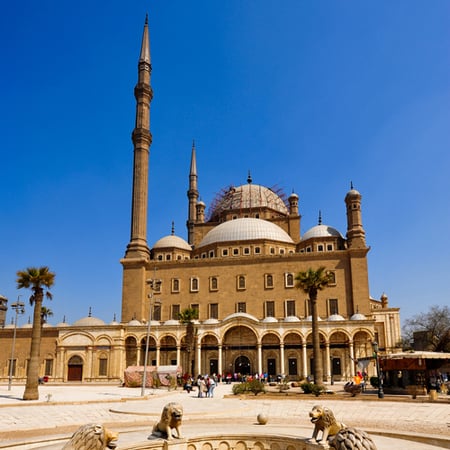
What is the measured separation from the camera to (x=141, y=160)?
161ft

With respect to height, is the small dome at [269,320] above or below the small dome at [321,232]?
below

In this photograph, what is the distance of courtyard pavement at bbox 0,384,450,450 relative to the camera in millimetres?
10266

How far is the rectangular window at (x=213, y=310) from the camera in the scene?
4569 centimetres

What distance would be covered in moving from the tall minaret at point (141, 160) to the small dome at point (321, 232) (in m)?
17.1

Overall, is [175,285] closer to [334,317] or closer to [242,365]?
[242,365]

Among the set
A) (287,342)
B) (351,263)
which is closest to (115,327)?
(287,342)

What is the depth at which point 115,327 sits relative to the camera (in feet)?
142

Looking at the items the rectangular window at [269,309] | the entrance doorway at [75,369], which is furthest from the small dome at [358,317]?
the entrance doorway at [75,369]

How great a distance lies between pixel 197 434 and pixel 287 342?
3280 centimetres

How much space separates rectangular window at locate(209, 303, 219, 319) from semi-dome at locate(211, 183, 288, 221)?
15.9 meters

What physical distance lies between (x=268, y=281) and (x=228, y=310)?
4774 mm

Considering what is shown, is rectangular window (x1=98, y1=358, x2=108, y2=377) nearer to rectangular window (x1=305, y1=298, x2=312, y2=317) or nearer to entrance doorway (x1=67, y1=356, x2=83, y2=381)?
entrance doorway (x1=67, y1=356, x2=83, y2=381)

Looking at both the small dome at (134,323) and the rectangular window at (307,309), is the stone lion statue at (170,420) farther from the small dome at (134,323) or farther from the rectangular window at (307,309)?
the rectangular window at (307,309)

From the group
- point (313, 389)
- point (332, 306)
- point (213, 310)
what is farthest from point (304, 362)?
point (313, 389)
